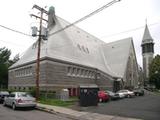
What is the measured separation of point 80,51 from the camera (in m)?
45.3

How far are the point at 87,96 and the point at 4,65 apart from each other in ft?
148

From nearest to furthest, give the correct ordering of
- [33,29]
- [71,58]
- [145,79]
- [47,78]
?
[33,29] → [47,78] → [71,58] → [145,79]

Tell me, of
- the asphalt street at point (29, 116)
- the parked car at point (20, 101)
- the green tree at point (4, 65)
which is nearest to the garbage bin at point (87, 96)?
the parked car at point (20, 101)

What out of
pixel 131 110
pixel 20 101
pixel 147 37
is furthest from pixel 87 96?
pixel 147 37

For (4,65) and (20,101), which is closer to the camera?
(20,101)

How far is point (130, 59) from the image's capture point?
59469 millimetres

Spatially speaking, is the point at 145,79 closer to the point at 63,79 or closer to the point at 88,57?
the point at 88,57

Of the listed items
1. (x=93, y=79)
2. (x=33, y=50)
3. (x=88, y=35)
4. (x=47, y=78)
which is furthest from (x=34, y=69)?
(x=88, y=35)

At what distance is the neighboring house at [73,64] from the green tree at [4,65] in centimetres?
1288

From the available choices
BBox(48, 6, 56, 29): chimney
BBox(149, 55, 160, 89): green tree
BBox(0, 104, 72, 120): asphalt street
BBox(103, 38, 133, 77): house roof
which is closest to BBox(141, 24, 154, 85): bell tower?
BBox(149, 55, 160, 89): green tree

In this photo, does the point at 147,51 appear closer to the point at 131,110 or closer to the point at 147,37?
the point at 147,37

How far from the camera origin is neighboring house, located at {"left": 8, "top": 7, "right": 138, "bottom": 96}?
34875 mm

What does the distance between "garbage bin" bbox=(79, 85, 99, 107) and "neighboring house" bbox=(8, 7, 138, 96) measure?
42.5 ft

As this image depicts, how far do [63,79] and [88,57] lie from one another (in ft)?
41.9
